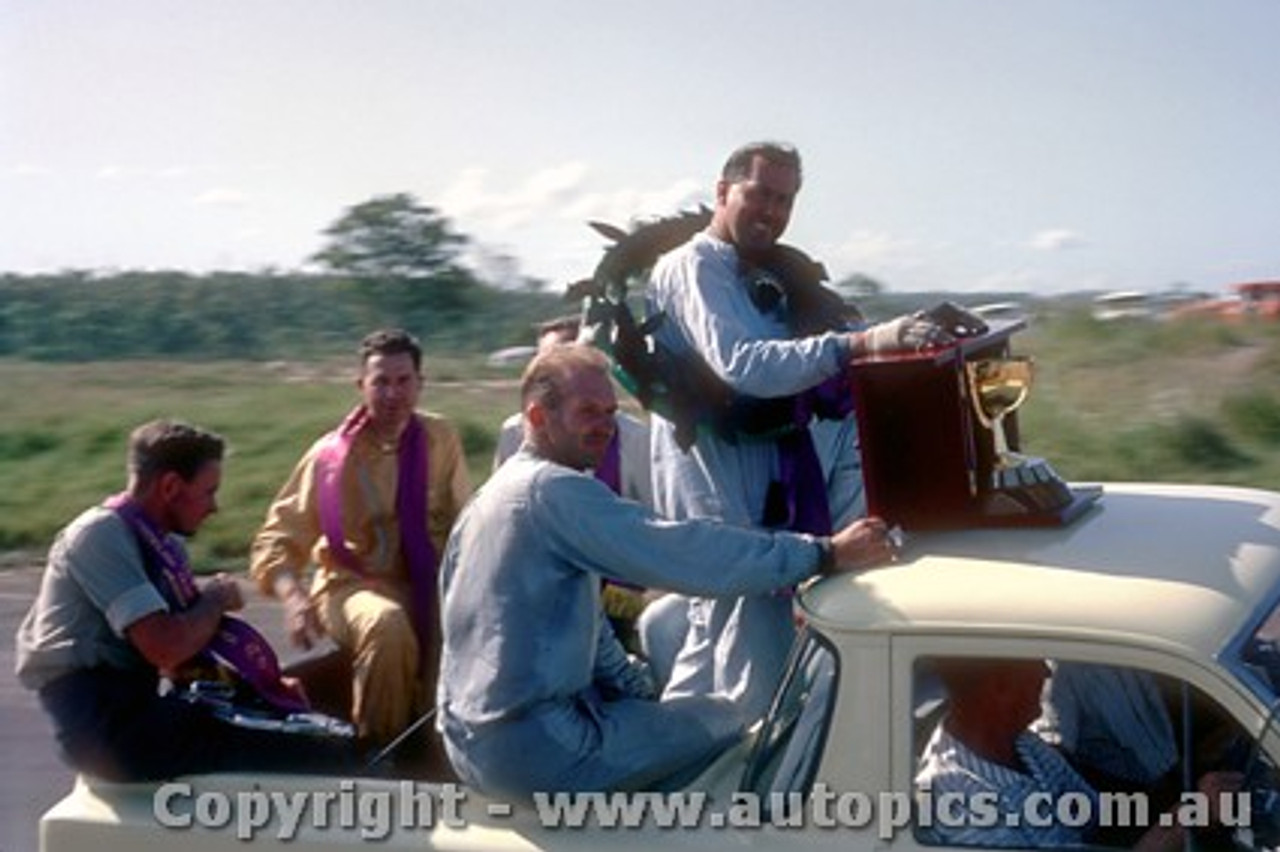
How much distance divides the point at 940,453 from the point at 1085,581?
50cm

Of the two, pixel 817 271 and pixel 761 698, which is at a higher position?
pixel 817 271

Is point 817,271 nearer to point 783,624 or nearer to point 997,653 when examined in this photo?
point 783,624

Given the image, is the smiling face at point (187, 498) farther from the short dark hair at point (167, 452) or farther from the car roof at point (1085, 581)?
the car roof at point (1085, 581)

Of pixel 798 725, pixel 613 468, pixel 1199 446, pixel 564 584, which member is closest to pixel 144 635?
pixel 564 584

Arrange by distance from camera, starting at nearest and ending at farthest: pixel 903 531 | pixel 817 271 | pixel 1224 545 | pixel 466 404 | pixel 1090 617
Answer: pixel 1090 617 < pixel 1224 545 < pixel 903 531 < pixel 817 271 < pixel 466 404

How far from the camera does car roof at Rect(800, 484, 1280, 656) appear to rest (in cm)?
308

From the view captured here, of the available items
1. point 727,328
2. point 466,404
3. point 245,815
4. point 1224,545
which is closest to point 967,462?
point 1224,545

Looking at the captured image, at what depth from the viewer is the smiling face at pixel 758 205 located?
4352 mm

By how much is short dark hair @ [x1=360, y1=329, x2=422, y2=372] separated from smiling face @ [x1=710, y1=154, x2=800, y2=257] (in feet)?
3.95

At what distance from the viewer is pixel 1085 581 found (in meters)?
3.21

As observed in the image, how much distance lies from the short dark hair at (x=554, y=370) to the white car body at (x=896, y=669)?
62cm

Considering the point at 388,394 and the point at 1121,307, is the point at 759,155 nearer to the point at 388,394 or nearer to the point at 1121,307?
the point at 388,394

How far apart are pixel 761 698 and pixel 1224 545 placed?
3.53ft

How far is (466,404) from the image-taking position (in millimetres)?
17422
